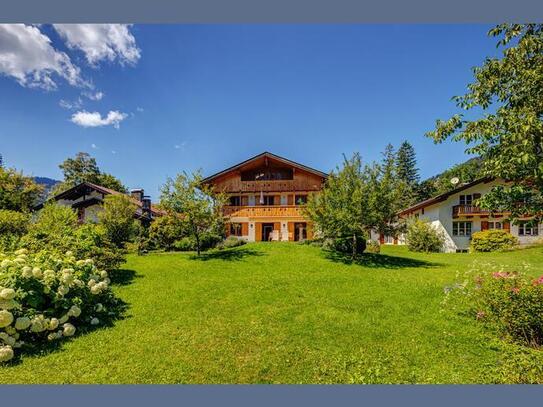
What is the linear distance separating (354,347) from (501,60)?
5991 millimetres

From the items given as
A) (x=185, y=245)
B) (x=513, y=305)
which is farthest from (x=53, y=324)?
(x=185, y=245)

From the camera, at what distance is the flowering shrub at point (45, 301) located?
599 centimetres

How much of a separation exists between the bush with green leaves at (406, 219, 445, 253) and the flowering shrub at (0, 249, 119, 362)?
23.5 m

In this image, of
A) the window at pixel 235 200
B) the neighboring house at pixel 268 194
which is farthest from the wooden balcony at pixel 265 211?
the window at pixel 235 200

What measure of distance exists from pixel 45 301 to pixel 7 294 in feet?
3.34

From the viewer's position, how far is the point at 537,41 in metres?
5.58

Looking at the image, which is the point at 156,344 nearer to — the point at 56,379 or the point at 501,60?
the point at 56,379

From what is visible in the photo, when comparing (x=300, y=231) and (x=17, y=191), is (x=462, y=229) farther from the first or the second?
(x=17, y=191)

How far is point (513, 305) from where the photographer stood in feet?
20.2

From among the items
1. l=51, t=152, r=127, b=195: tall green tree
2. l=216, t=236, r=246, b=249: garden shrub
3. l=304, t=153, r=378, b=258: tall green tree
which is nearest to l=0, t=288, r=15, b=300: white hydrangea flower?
l=304, t=153, r=378, b=258: tall green tree

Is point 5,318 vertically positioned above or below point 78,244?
below

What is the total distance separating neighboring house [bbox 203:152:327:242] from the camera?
2466 centimetres

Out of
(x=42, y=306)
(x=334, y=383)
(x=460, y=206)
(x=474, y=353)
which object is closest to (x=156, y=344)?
(x=42, y=306)

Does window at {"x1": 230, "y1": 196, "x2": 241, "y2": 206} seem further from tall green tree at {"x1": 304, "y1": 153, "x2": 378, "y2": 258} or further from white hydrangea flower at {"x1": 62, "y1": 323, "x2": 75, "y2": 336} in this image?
white hydrangea flower at {"x1": 62, "y1": 323, "x2": 75, "y2": 336}
